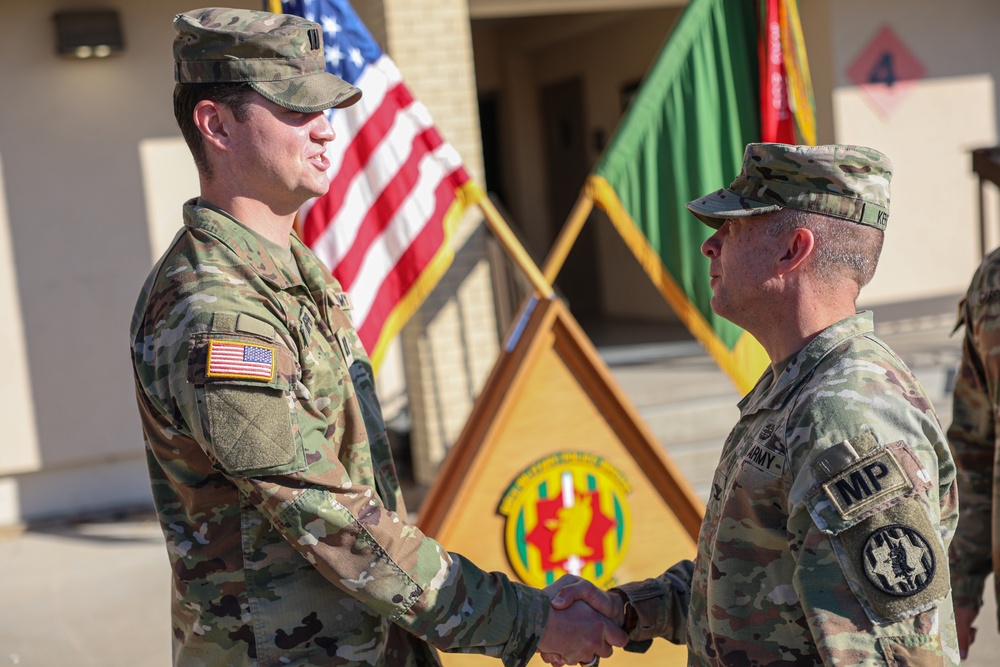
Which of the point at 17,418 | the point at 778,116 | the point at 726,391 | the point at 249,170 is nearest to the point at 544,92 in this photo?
the point at 726,391

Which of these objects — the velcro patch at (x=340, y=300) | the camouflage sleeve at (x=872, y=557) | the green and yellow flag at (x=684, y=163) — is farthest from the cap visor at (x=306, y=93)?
the green and yellow flag at (x=684, y=163)

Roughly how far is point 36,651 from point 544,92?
8.10 m

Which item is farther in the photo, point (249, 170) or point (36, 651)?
point (36, 651)

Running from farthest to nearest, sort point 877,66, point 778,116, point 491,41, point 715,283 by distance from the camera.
A: 1. point 491,41
2. point 877,66
3. point 778,116
4. point 715,283

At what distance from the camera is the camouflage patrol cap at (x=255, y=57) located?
191 centimetres

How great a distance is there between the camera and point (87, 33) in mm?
6152

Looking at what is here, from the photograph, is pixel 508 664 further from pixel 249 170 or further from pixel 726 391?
pixel 726 391

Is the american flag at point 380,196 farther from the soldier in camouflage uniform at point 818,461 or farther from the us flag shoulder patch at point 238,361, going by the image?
the soldier in camouflage uniform at point 818,461

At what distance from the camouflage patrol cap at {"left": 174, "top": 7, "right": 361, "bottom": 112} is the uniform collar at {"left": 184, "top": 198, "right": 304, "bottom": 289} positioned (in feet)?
0.78

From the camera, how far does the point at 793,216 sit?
A: 1614 mm

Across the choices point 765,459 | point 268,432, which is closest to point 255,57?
point 268,432

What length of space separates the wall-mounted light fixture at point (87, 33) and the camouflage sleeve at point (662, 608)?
537cm

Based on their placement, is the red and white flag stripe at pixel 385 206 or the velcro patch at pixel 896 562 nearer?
the velcro patch at pixel 896 562

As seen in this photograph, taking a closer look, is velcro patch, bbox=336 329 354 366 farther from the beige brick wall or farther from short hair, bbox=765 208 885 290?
the beige brick wall
